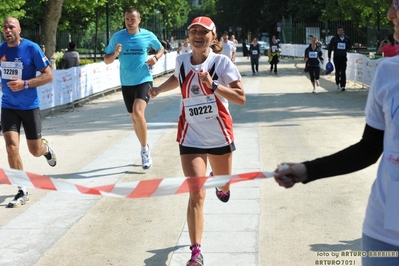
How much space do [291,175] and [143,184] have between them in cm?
102

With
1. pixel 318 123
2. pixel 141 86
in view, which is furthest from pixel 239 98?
pixel 318 123

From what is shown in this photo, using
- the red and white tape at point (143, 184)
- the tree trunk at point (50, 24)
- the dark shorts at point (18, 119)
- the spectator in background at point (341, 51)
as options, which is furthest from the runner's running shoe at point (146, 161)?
the tree trunk at point (50, 24)

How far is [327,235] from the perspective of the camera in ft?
22.0

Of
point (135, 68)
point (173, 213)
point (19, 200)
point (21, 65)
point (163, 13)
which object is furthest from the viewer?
point (163, 13)

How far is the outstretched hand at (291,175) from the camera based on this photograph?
324 cm

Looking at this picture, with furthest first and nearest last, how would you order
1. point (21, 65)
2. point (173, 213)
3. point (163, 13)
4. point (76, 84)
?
point (163, 13) < point (76, 84) < point (21, 65) < point (173, 213)

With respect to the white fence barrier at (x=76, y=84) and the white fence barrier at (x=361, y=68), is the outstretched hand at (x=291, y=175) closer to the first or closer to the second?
the white fence barrier at (x=76, y=84)

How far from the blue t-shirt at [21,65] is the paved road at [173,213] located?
1131mm

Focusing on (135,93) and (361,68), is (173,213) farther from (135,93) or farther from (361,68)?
(361,68)

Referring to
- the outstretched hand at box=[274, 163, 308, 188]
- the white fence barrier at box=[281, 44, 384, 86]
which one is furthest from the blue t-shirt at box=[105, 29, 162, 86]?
the white fence barrier at box=[281, 44, 384, 86]

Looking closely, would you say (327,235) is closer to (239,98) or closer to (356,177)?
(239,98)

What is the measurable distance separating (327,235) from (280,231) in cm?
44

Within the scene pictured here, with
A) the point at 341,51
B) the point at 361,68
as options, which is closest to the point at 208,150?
the point at 341,51

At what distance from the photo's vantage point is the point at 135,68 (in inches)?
402
